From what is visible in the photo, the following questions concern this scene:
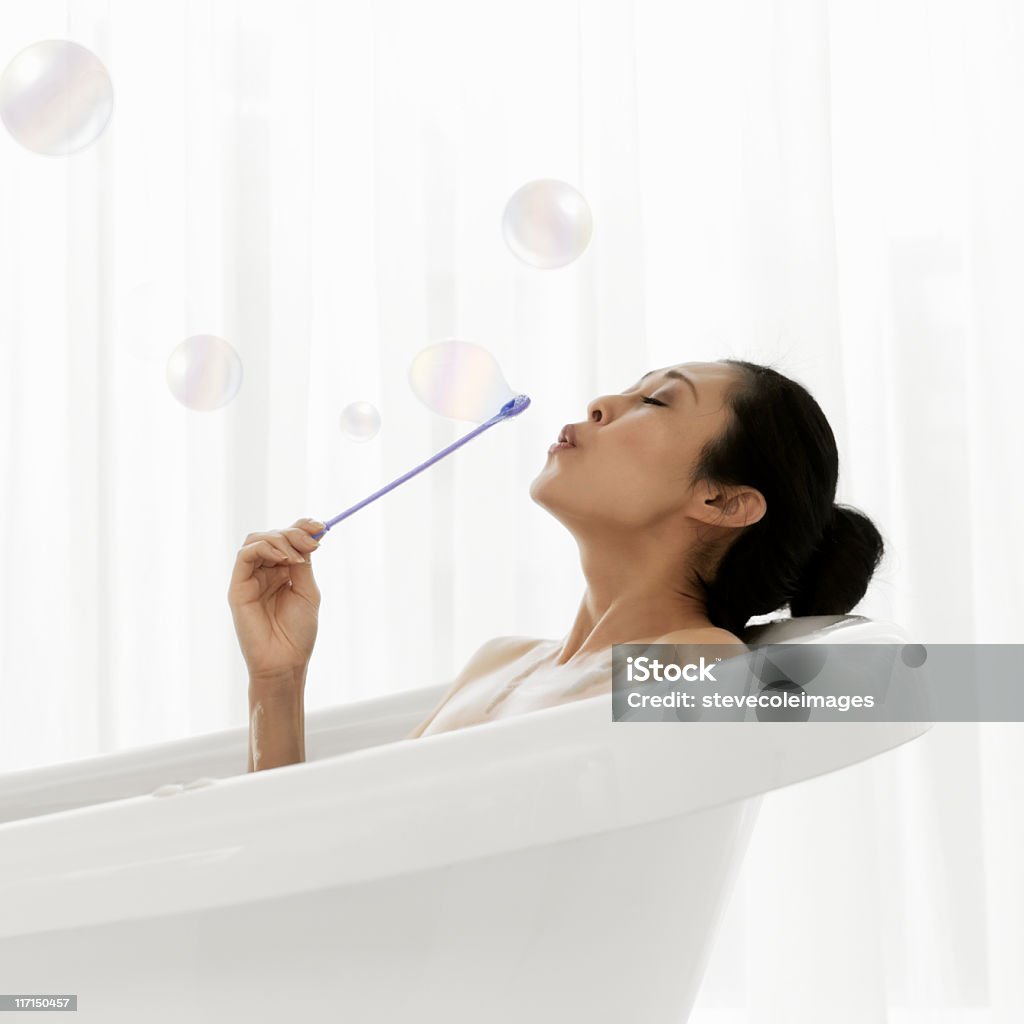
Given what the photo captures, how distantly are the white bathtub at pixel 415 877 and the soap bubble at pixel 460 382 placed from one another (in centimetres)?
61

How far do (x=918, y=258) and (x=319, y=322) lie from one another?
1121 mm

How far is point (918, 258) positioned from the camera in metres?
2.12

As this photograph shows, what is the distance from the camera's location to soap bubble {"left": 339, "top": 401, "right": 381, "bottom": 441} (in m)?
1.50

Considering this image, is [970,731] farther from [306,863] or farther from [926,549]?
[306,863]

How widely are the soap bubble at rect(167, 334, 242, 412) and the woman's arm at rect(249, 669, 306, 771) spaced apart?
1.29 ft

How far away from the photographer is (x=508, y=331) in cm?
216

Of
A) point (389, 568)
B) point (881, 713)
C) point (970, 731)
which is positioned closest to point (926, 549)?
point (970, 731)

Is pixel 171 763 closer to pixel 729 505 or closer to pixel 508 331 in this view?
pixel 729 505

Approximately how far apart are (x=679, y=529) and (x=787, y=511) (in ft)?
0.38

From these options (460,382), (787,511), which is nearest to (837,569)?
(787,511)

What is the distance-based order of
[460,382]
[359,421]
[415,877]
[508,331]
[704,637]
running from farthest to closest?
[508,331] → [359,421] → [460,382] → [704,637] → [415,877]

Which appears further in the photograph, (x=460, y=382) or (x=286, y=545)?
(x=460, y=382)

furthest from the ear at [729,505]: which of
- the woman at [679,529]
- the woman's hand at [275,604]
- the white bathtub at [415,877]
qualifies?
the woman's hand at [275,604]

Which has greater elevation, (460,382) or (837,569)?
(460,382)
